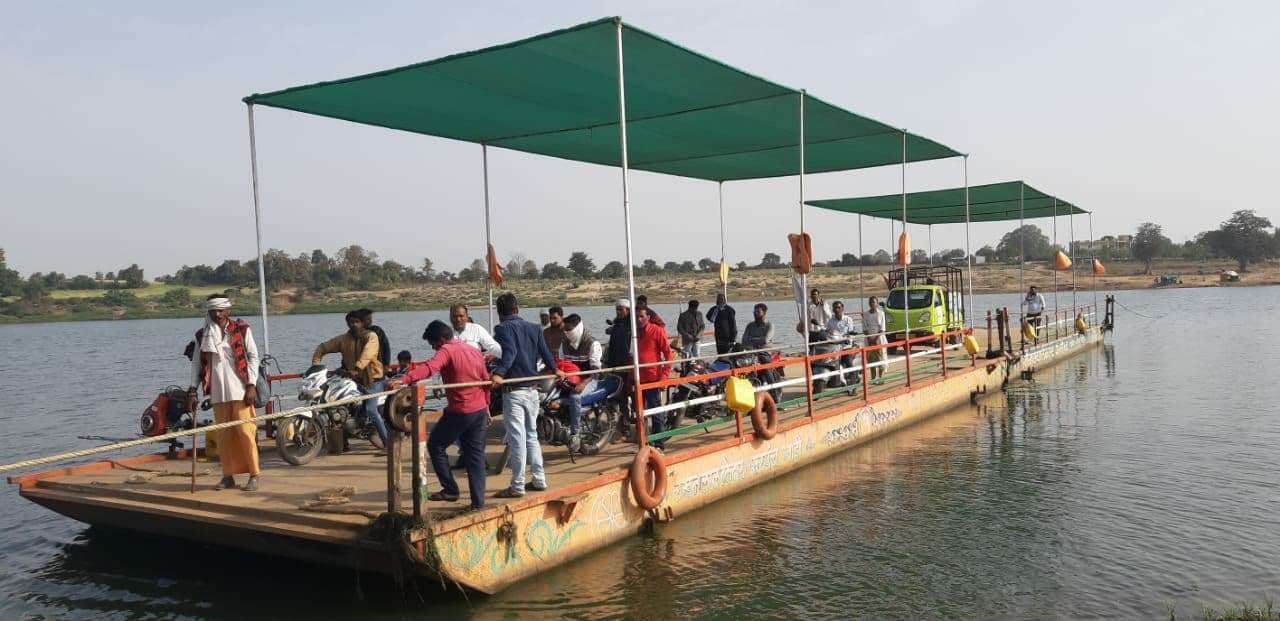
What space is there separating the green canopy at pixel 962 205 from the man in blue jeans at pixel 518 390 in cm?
1542

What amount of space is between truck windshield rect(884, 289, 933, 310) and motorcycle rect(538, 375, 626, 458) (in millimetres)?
12539

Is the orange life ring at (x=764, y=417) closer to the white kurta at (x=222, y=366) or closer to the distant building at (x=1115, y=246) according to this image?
the white kurta at (x=222, y=366)

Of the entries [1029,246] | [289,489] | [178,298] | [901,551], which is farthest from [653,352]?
[1029,246]

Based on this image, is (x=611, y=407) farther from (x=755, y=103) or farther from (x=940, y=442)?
(x=940, y=442)

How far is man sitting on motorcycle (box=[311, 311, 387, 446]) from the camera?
30.8 ft

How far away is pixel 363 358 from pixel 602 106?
432 centimetres

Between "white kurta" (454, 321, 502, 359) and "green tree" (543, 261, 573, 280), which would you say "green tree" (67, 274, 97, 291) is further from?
"white kurta" (454, 321, 502, 359)

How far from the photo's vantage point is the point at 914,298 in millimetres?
20781

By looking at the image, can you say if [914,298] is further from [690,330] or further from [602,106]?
[602,106]

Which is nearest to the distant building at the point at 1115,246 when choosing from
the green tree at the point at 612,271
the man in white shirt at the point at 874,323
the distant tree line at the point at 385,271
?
the distant tree line at the point at 385,271

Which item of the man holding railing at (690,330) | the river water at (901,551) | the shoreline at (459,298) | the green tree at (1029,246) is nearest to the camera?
the river water at (901,551)

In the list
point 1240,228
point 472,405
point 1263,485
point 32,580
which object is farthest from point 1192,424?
point 1240,228

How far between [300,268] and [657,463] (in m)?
88.3

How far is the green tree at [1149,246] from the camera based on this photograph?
9527 centimetres
